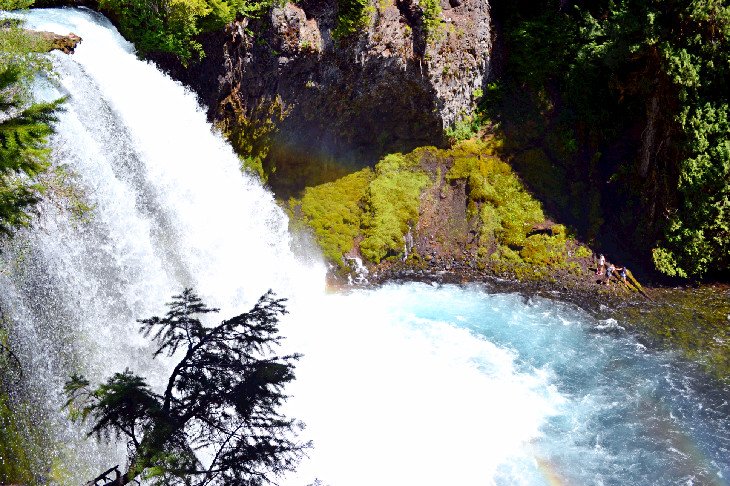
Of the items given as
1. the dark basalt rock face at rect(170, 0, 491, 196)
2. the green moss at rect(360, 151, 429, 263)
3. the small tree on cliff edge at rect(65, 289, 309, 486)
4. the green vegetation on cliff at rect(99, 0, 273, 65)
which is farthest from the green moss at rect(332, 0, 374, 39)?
the small tree on cliff edge at rect(65, 289, 309, 486)

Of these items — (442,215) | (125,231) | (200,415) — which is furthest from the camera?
(442,215)

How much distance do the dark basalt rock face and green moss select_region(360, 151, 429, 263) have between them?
66 cm

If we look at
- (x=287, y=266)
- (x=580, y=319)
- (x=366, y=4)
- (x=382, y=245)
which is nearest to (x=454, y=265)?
(x=382, y=245)

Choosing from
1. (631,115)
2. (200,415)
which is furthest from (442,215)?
(200,415)

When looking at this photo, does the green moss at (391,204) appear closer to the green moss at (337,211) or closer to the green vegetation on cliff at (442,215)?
the green vegetation on cliff at (442,215)

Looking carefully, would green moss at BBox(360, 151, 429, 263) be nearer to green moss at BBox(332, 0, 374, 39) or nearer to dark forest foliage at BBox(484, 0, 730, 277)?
dark forest foliage at BBox(484, 0, 730, 277)

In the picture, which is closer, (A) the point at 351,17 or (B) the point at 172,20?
(B) the point at 172,20

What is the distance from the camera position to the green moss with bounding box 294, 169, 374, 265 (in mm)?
18672

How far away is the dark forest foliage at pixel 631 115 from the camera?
16719mm

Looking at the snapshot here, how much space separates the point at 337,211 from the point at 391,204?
1804 mm

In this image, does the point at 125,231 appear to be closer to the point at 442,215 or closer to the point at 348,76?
the point at 348,76

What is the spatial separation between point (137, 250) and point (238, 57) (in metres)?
6.24

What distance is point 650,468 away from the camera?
11.9m

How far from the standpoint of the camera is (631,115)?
19.2m
